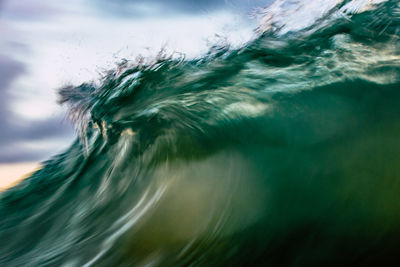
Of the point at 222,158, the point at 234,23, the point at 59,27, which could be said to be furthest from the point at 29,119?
the point at 234,23

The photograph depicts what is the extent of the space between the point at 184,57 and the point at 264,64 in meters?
0.40

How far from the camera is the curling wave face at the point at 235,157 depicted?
1134 millimetres

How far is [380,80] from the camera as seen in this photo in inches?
60.2

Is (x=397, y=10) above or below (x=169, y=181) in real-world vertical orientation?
above

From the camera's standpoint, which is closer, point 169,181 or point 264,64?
point 169,181

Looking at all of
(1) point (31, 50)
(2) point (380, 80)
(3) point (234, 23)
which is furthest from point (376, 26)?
(1) point (31, 50)

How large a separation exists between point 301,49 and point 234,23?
352 mm

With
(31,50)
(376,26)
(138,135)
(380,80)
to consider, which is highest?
(31,50)

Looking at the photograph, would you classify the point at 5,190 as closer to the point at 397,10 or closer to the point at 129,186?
the point at 129,186

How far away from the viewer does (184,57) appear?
1.42 meters

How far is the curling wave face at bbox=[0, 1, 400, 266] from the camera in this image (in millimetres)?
1134

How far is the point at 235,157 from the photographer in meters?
1.44

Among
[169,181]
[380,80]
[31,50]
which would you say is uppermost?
[31,50]

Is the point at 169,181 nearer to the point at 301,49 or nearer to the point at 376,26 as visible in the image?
the point at 301,49
